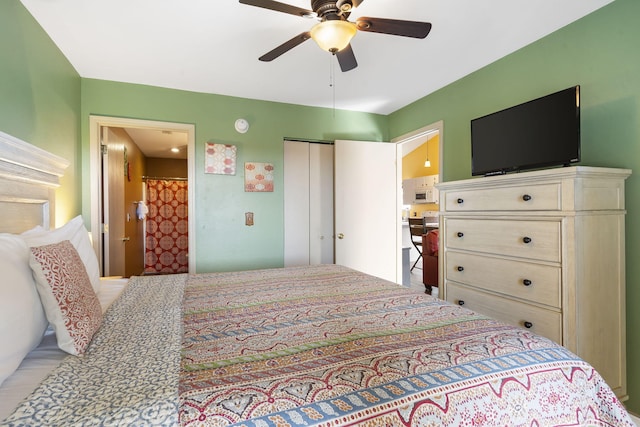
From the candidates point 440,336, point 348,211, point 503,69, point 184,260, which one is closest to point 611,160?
point 503,69

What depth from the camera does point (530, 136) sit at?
2.04m

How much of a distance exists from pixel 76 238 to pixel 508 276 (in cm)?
264

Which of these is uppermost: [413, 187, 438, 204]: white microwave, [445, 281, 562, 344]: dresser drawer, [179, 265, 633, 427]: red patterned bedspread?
[413, 187, 438, 204]: white microwave

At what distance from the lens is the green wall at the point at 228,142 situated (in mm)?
2912

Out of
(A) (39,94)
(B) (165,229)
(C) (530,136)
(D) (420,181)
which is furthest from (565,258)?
(B) (165,229)

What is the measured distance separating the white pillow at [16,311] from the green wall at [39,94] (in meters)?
1.08

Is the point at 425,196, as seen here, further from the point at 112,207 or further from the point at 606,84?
the point at 112,207

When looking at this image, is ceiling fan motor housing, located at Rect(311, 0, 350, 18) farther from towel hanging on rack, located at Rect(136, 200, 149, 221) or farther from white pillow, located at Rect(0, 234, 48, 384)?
towel hanging on rack, located at Rect(136, 200, 149, 221)

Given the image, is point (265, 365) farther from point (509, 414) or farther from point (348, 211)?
point (348, 211)

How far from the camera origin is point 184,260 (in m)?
6.04

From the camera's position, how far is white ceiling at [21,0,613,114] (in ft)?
6.14

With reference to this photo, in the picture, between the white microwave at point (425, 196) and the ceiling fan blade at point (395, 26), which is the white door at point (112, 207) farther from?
the white microwave at point (425, 196)

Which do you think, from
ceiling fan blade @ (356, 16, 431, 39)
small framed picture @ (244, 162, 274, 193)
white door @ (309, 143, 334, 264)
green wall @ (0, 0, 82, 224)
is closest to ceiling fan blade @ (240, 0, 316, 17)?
ceiling fan blade @ (356, 16, 431, 39)

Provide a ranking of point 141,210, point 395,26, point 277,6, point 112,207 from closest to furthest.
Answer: point 277,6 < point 395,26 < point 112,207 < point 141,210
